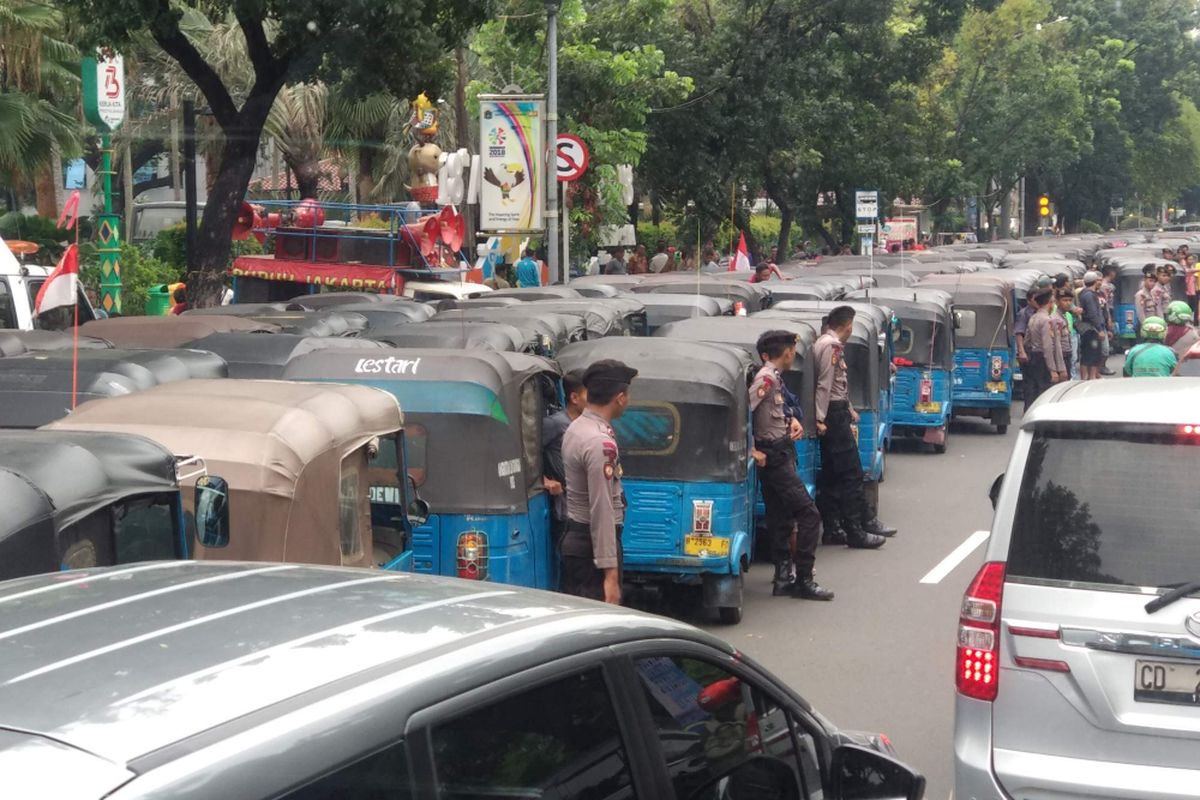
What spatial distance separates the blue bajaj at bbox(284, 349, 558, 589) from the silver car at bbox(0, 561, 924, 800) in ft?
16.2

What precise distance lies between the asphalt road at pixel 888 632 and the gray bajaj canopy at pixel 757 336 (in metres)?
1.46

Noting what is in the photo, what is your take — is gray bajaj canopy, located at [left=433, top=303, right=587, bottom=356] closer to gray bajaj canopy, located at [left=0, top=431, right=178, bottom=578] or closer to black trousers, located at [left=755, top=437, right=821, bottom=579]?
black trousers, located at [left=755, top=437, right=821, bottom=579]

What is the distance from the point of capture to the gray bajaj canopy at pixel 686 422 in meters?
10.0

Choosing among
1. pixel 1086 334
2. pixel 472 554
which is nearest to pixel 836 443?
pixel 472 554

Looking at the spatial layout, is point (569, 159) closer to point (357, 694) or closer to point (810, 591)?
point (810, 591)

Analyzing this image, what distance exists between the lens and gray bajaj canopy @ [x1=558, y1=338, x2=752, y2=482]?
10.0 meters

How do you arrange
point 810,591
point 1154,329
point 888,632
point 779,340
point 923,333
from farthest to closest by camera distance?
1. point 923,333
2. point 1154,329
3. point 810,591
4. point 779,340
5. point 888,632

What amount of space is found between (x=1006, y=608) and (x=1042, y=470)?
1.57ft

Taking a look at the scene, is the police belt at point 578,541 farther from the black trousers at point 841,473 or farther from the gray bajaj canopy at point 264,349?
the black trousers at point 841,473

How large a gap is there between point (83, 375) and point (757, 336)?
6112 mm

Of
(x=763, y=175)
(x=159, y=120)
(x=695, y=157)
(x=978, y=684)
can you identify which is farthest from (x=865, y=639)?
(x=159, y=120)

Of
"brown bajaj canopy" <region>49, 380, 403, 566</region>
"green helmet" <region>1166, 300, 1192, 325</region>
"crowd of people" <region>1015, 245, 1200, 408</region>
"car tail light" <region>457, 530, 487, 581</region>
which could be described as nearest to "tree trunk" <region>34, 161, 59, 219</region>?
"crowd of people" <region>1015, 245, 1200, 408</region>

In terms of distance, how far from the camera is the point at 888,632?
10.1 meters

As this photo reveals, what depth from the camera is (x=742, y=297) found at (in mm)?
20156
